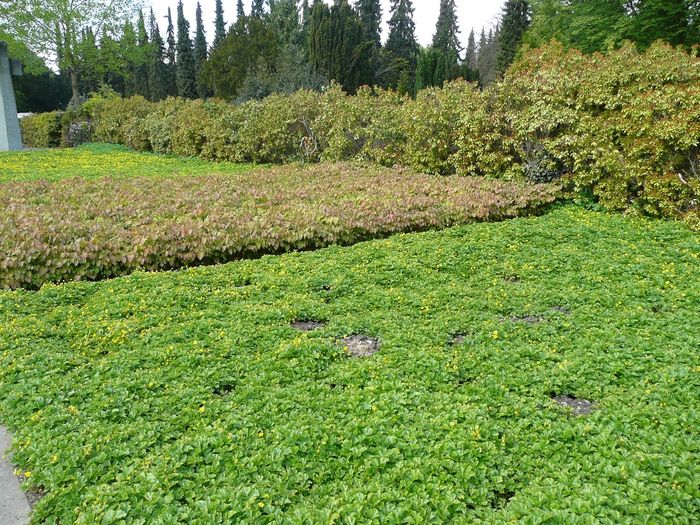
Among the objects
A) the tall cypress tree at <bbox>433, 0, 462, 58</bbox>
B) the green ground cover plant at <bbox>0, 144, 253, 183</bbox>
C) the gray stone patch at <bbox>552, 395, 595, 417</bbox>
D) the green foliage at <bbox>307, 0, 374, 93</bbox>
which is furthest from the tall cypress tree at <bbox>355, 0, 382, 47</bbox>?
the gray stone patch at <bbox>552, 395, 595, 417</bbox>

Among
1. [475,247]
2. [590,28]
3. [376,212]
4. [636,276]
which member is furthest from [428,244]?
[590,28]

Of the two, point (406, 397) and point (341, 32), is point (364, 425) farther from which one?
point (341, 32)

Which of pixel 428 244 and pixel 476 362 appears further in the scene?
pixel 428 244

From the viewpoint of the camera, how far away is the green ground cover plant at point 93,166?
40.4 ft

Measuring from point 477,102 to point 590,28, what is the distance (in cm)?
1619

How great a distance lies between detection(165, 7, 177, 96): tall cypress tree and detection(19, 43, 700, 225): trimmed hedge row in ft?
130

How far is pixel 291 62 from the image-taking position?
981 inches

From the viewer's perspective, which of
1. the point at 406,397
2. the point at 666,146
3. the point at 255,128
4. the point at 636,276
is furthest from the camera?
the point at 255,128

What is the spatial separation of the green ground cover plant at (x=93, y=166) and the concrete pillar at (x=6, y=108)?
5.22m

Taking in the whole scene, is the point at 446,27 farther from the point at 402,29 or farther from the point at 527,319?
the point at 527,319

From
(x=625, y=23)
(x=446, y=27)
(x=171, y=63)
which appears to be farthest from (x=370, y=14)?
(x=625, y=23)

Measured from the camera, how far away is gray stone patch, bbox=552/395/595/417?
283 centimetres

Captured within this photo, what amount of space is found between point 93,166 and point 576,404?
48.4 feet

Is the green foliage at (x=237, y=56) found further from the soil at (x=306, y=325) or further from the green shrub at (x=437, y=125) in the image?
the soil at (x=306, y=325)
